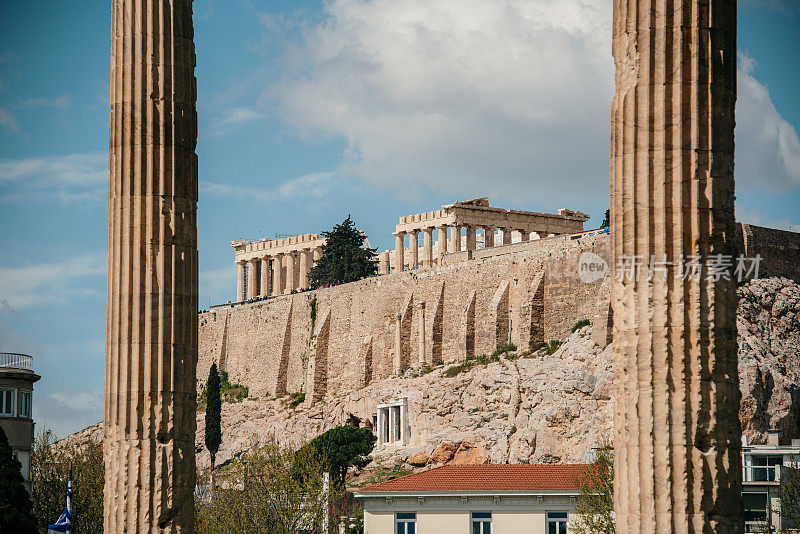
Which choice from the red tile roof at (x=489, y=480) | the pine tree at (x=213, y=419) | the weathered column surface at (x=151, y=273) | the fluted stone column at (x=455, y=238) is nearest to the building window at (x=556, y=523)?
the red tile roof at (x=489, y=480)

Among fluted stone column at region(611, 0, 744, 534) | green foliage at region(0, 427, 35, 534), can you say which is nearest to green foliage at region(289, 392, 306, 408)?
green foliage at region(0, 427, 35, 534)

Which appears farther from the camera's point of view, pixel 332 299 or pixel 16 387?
pixel 332 299

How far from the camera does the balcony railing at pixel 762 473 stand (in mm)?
34375

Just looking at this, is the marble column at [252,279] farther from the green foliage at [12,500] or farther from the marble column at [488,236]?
the green foliage at [12,500]

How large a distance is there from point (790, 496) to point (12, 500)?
17800mm

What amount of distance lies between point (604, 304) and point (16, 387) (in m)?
20.4

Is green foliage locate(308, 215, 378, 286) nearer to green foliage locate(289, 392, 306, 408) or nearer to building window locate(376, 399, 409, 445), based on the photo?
green foliage locate(289, 392, 306, 408)

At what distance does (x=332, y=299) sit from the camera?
60.7m

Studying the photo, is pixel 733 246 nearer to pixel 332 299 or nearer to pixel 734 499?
pixel 734 499

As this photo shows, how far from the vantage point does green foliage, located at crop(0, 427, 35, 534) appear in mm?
25719

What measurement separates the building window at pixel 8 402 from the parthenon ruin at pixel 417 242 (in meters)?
23.9

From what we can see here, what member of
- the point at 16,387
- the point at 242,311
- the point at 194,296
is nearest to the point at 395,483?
the point at 16,387

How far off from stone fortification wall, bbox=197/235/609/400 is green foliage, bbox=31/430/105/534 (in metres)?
16.5

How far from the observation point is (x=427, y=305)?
53781mm
